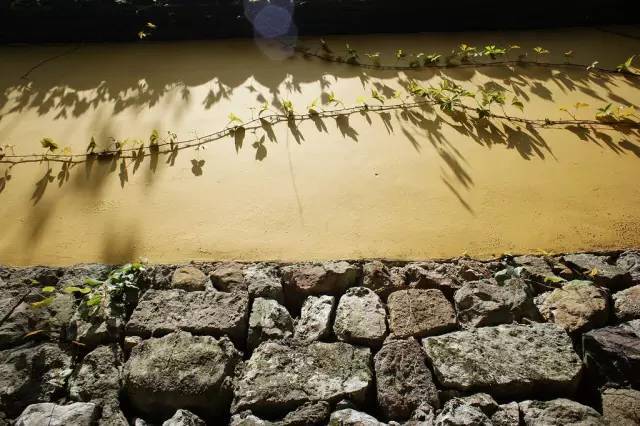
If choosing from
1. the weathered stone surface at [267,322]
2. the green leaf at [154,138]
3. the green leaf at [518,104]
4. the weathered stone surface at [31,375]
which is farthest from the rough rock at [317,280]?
the green leaf at [518,104]

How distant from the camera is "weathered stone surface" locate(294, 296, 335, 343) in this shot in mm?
2225

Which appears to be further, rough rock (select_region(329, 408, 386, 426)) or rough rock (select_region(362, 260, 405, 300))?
rough rock (select_region(362, 260, 405, 300))

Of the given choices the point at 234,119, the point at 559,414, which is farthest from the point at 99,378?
the point at 234,119

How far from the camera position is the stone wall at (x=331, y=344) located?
193 centimetres

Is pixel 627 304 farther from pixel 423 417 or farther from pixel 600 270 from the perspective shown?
pixel 423 417

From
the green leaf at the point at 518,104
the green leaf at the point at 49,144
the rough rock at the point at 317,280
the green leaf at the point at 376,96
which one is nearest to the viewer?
the rough rock at the point at 317,280

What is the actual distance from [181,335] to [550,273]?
1943 mm

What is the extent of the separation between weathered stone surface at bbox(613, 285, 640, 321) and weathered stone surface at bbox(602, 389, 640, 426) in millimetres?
416

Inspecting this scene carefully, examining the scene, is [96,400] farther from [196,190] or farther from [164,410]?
[196,190]

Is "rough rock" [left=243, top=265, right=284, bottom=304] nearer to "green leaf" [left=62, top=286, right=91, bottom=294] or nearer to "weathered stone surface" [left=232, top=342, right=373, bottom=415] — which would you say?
"weathered stone surface" [left=232, top=342, right=373, bottom=415]

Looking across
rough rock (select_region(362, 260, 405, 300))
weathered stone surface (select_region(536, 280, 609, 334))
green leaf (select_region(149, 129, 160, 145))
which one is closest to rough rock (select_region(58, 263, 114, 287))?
green leaf (select_region(149, 129, 160, 145))

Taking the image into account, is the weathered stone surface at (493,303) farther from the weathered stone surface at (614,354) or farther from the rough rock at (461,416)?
the rough rock at (461,416)

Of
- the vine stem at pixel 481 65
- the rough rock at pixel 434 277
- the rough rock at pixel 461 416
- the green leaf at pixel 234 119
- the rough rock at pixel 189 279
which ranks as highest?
the vine stem at pixel 481 65

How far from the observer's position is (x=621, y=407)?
1.81 meters
